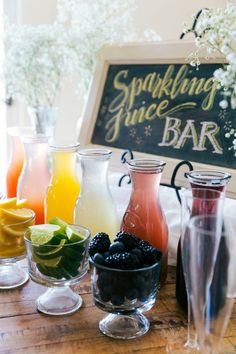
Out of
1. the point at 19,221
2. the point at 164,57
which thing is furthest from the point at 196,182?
the point at 164,57

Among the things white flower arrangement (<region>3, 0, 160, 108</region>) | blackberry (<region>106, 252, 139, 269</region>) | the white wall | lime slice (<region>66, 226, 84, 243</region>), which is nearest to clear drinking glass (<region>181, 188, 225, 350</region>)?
blackberry (<region>106, 252, 139, 269</region>)

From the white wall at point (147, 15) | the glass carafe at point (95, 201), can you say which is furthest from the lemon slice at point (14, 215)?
the white wall at point (147, 15)

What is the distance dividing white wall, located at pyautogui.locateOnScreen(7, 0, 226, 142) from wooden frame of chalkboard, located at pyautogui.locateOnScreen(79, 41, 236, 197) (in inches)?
30.2

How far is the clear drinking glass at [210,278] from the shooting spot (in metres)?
0.59

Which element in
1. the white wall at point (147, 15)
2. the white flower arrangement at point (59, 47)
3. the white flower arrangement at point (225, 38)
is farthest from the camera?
the white wall at point (147, 15)

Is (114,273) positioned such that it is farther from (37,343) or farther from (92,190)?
(92,190)

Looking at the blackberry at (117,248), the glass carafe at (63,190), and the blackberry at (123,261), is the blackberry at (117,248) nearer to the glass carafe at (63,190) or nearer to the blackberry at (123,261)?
the blackberry at (123,261)

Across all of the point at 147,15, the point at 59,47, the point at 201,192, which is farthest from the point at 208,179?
the point at 147,15

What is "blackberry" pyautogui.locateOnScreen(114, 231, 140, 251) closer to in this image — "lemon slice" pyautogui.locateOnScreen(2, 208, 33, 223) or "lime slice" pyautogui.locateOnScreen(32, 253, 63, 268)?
"lime slice" pyautogui.locateOnScreen(32, 253, 63, 268)

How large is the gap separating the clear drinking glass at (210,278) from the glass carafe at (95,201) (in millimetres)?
375

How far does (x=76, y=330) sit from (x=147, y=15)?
1614mm

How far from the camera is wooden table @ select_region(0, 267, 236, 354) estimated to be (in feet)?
2.38

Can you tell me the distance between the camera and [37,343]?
74 centimetres

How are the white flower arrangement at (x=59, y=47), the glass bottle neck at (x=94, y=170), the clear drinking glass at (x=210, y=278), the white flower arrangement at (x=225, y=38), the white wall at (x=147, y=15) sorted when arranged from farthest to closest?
the white wall at (x=147, y=15), the white flower arrangement at (x=59, y=47), the glass bottle neck at (x=94, y=170), the white flower arrangement at (x=225, y=38), the clear drinking glass at (x=210, y=278)
